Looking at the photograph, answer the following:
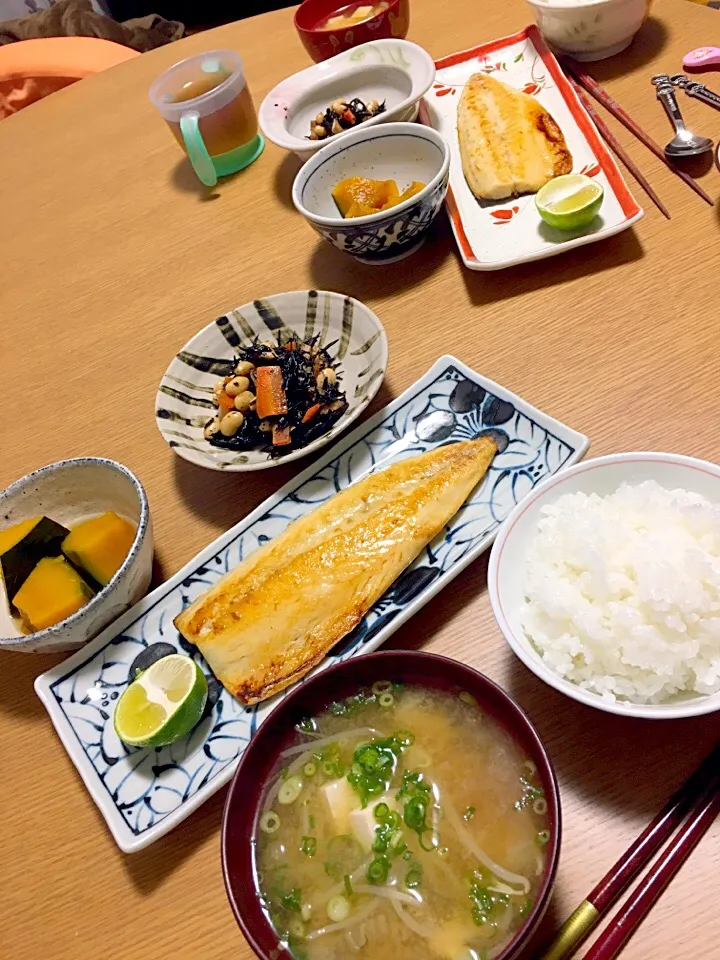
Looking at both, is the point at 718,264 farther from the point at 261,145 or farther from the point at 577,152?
the point at 261,145

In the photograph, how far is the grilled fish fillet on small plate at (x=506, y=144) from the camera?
165cm

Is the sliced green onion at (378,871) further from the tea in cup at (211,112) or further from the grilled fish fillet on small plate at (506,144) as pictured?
the tea in cup at (211,112)

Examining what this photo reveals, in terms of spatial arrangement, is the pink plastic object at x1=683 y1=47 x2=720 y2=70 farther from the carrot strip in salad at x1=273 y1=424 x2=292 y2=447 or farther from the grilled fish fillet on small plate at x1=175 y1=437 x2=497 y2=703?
the carrot strip in salad at x1=273 y1=424 x2=292 y2=447

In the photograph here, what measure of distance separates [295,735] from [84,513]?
0.70m

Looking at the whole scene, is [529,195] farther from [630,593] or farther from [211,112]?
[630,593]

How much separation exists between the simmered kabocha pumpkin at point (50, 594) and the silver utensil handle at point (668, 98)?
1.66 meters

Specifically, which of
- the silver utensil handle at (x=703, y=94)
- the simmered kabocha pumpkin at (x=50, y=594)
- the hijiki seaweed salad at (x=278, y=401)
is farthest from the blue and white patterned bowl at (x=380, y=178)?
the simmered kabocha pumpkin at (x=50, y=594)

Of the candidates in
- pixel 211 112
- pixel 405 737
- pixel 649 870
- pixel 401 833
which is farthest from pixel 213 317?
pixel 649 870

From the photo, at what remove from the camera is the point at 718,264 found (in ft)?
4.71

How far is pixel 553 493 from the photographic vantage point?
3.44 ft

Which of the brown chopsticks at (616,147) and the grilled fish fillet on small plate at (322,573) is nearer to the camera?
the grilled fish fillet on small plate at (322,573)

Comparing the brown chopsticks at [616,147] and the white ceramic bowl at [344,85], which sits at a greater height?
the white ceramic bowl at [344,85]

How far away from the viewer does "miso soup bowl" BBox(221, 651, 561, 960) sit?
75 centimetres

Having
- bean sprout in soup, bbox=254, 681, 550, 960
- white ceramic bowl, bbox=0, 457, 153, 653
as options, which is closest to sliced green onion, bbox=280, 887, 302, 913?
bean sprout in soup, bbox=254, 681, 550, 960
